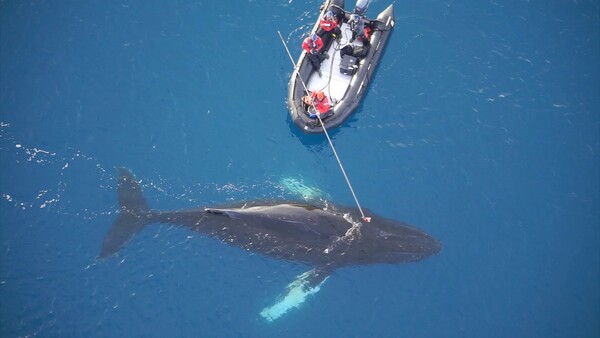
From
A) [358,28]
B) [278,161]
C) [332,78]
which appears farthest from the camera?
[332,78]

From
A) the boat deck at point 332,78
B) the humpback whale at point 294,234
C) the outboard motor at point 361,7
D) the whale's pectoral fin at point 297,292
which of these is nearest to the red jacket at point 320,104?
the boat deck at point 332,78

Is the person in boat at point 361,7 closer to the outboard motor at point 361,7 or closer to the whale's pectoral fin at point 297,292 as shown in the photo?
the outboard motor at point 361,7

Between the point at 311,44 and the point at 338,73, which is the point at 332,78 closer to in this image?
the point at 338,73

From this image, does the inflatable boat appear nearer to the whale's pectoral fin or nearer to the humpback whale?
the humpback whale

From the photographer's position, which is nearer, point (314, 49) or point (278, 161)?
point (278, 161)

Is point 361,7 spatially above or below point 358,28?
above

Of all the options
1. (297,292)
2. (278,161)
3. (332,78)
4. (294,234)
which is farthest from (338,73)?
(297,292)
